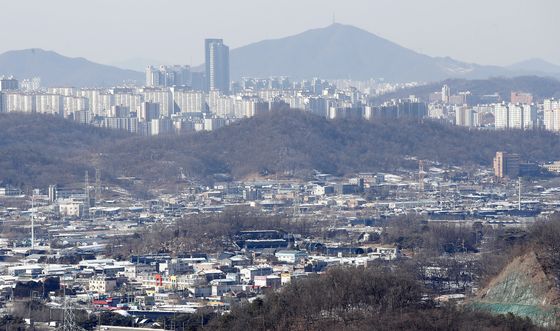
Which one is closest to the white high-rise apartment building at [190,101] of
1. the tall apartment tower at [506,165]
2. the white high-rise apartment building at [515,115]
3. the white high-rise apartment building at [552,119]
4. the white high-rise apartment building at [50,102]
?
the white high-rise apartment building at [50,102]

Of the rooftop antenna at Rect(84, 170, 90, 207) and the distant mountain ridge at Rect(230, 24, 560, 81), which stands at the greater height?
the distant mountain ridge at Rect(230, 24, 560, 81)

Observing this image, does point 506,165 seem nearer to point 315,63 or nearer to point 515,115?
point 515,115

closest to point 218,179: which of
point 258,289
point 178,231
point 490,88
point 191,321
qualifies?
point 178,231

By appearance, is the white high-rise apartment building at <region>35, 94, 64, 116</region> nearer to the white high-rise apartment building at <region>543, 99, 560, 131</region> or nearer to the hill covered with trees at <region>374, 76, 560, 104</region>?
the hill covered with trees at <region>374, 76, 560, 104</region>

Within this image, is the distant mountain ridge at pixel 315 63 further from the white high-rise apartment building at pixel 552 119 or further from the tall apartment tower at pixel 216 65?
the white high-rise apartment building at pixel 552 119

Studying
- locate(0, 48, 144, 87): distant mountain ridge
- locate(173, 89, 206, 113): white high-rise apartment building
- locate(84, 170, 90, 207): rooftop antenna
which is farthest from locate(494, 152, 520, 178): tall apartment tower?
locate(0, 48, 144, 87): distant mountain ridge

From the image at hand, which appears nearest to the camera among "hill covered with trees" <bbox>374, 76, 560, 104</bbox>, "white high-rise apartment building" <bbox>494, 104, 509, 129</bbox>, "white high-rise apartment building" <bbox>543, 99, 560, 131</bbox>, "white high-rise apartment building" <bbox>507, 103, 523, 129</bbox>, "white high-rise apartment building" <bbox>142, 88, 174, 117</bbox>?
"white high-rise apartment building" <bbox>543, 99, 560, 131</bbox>

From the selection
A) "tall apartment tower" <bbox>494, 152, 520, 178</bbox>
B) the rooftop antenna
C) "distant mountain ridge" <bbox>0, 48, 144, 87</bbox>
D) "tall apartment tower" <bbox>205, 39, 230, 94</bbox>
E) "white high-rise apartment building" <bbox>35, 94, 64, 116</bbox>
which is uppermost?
"distant mountain ridge" <bbox>0, 48, 144, 87</bbox>
